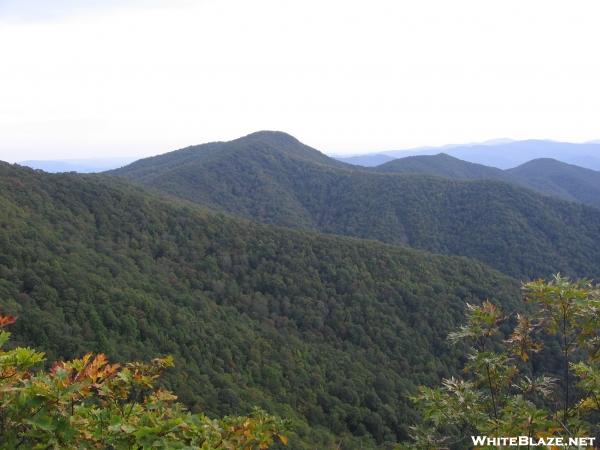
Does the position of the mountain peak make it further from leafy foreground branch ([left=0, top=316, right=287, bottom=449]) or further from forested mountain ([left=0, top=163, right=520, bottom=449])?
leafy foreground branch ([left=0, top=316, right=287, bottom=449])

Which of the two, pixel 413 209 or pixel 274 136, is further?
pixel 274 136

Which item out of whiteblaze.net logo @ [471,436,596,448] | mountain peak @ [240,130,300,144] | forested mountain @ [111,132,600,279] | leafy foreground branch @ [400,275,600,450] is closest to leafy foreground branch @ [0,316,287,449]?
whiteblaze.net logo @ [471,436,596,448]

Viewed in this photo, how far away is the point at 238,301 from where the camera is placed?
4672 cm

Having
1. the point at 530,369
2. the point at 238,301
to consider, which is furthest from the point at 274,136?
the point at 530,369

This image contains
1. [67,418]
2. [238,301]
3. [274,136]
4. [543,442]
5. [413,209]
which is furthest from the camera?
[274,136]

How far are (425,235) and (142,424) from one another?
110 m

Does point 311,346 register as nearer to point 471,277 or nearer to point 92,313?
point 92,313

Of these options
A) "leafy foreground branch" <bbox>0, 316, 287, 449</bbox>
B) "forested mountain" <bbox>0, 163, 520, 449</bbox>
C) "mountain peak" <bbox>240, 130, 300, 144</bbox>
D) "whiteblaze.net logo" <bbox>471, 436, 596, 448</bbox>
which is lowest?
"forested mountain" <bbox>0, 163, 520, 449</bbox>

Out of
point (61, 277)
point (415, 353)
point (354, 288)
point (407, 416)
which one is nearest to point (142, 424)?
point (61, 277)

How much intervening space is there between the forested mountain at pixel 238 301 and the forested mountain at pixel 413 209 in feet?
134

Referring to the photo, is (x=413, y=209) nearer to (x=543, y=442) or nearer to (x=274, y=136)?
(x=274, y=136)

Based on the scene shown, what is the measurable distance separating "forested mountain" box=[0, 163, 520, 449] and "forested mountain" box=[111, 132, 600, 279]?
4078 cm

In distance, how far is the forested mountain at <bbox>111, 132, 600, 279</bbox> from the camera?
325 ft

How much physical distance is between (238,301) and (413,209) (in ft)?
258
